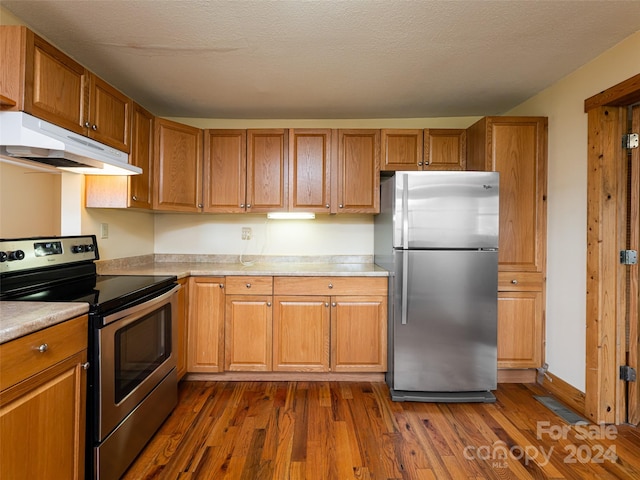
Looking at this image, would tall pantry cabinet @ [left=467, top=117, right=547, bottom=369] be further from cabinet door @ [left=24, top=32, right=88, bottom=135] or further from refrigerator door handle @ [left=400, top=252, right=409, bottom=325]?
cabinet door @ [left=24, top=32, right=88, bottom=135]

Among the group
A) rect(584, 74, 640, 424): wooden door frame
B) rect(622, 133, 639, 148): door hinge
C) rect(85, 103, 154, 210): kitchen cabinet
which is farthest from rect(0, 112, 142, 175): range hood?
rect(622, 133, 639, 148): door hinge

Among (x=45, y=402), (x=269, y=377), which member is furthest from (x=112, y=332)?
(x=269, y=377)

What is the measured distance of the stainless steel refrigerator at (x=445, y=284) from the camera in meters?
2.36

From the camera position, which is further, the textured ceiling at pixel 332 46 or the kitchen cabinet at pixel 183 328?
the kitchen cabinet at pixel 183 328

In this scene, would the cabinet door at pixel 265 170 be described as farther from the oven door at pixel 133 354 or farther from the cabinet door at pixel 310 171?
the oven door at pixel 133 354

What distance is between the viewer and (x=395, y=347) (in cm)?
241

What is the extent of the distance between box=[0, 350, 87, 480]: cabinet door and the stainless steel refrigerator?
73.1 inches

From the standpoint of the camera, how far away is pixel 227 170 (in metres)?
2.92

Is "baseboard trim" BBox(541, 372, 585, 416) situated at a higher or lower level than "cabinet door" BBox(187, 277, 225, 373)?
lower

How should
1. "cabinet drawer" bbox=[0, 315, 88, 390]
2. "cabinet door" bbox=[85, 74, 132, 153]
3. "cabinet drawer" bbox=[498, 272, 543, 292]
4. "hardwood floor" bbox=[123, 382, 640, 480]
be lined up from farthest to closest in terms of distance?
"cabinet drawer" bbox=[498, 272, 543, 292]
"cabinet door" bbox=[85, 74, 132, 153]
"hardwood floor" bbox=[123, 382, 640, 480]
"cabinet drawer" bbox=[0, 315, 88, 390]

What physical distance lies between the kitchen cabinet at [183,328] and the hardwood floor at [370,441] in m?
0.20

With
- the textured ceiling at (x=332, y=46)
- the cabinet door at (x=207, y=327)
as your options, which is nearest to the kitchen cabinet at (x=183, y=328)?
the cabinet door at (x=207, y=327)

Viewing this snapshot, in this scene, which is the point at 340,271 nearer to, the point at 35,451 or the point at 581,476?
the point at 581,476

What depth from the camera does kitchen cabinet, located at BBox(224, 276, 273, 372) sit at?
8.53 ft
